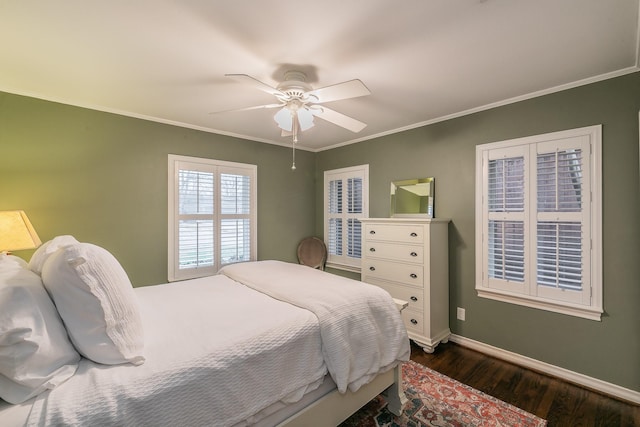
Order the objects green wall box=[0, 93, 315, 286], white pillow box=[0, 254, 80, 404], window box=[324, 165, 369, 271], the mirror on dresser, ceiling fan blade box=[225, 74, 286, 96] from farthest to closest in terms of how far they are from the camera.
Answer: window box=[324, 165, 369, 271], the mirror on dresser, green wall box=[0, 93, 315, 286], ceiling fan blade box=[225, 74, 286, 96], white pillow box=[0, 254, 80, 404]

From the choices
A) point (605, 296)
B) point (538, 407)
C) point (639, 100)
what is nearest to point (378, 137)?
point (639, 100)

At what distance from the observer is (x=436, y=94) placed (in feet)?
8.05

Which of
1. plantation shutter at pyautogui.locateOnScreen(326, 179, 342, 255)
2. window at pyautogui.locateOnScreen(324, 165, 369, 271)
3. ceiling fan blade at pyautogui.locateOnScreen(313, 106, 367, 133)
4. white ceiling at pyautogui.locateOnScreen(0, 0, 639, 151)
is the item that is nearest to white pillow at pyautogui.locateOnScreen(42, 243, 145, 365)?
white ceiling at pyautogui.locateOnScreen(0, 0, 639, 151)

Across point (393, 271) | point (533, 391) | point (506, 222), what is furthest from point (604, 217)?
point (393, 271)

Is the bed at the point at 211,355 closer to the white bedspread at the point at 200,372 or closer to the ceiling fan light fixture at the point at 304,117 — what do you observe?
the white bedspread at the point at 200,372

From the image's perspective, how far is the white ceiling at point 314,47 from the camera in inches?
56.7

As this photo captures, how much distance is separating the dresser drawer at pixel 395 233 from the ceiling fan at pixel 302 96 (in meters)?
1.19

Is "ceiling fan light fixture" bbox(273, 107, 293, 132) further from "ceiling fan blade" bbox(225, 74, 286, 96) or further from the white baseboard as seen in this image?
the white baseboard

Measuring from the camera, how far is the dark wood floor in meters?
1.88

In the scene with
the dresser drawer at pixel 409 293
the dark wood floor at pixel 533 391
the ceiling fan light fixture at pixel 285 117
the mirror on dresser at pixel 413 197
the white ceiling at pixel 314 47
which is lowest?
the dark wood floor at pixel 533 391

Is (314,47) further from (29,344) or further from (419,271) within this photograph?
(419,271)

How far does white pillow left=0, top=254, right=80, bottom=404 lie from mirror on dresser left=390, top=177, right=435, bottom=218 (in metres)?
3.11

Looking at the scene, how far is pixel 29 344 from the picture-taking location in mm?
912

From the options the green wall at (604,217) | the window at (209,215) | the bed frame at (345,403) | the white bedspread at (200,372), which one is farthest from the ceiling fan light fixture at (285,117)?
the bed frame at (345,403)
